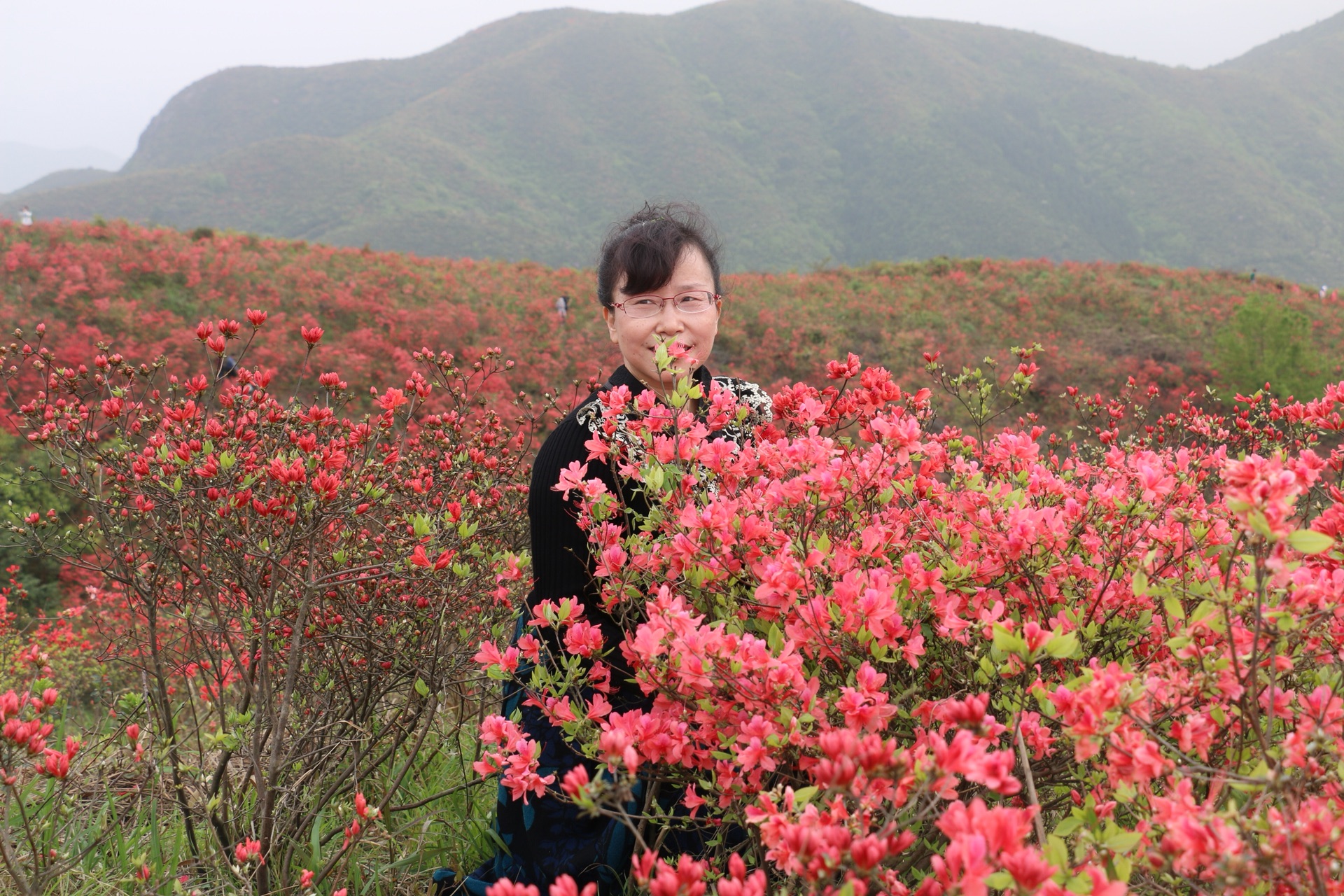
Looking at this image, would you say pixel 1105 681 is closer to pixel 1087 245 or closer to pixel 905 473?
pixel 905 473

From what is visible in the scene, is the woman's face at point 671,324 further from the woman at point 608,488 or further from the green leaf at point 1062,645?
the green leaf at point 1062,645

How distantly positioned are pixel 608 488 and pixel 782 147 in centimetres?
7109

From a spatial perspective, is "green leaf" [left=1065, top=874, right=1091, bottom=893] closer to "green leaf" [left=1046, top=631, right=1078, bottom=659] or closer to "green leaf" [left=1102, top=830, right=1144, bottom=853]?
"green leaf" [left=1102, top=830, right=1144, bottom=853]

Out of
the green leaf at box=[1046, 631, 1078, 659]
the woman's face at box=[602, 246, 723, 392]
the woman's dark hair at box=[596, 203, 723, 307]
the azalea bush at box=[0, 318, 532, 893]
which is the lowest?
the azalea bush at box=[0, 318, 532, 893]

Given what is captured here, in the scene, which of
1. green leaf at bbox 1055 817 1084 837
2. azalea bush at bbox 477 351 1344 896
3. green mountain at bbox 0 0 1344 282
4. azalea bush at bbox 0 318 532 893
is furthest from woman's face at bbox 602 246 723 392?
green mountain at bbox 0 0 1344 282

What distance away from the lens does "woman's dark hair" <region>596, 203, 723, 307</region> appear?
2010mm

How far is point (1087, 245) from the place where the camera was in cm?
5091

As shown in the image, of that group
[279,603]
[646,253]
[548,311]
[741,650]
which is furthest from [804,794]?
[548,311]

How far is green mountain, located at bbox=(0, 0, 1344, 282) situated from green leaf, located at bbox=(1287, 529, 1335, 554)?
1752 inches

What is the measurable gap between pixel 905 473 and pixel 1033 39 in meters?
94.9

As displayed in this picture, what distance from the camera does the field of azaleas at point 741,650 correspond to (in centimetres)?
85

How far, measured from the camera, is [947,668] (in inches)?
52.3

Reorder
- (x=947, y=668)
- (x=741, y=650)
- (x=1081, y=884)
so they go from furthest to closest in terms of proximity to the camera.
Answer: (x=947, y=668), (x=741, y=650), (x=1081, y=884)

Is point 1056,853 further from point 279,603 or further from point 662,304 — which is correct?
point 279,603
